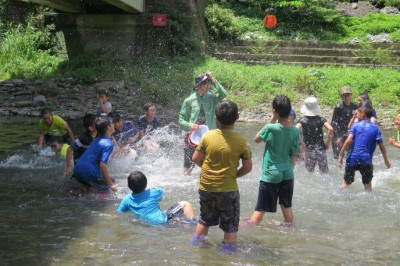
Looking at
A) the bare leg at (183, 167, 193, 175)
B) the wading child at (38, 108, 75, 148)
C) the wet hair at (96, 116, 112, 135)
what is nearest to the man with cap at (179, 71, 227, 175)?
the bare leg at (183, 167, 193, 175)

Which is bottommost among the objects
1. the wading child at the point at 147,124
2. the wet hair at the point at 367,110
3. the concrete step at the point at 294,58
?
the wading child at the point at 147,124

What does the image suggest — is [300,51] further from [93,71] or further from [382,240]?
[382,240]

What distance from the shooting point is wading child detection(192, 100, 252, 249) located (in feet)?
20.2

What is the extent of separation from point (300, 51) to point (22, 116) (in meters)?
10.3

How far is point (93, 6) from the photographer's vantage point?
985 inches

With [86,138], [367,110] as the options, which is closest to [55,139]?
[86,138]

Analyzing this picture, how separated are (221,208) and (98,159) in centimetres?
241

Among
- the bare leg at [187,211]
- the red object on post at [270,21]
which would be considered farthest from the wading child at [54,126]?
the red object on post at [270,21]

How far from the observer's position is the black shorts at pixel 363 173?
8.67m

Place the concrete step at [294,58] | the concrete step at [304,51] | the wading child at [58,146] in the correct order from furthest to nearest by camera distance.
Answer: the concrete step at [304,51]
the concrete step at [294,58]
the wading child at [58,146]

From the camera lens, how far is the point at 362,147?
8.65 meters

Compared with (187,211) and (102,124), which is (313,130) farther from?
(102,124)

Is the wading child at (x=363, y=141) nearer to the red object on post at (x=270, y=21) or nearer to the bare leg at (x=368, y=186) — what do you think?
the bare leg at (x=368, y=186)

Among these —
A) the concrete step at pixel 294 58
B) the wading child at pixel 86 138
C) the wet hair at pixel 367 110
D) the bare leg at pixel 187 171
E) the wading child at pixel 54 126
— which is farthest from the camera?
the concrete step at pixel 294 58
